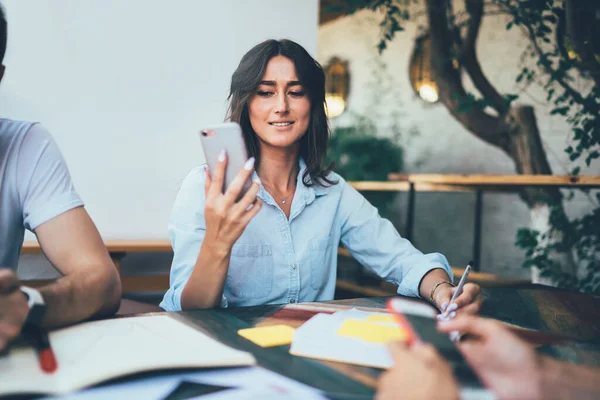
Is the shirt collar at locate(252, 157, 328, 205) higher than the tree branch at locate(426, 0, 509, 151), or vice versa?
the tree branch at locate(426, 0, 509, 151)

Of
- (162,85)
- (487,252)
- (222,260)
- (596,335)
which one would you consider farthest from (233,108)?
(487,252)

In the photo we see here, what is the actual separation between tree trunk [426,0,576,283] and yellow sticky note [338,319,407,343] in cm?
253

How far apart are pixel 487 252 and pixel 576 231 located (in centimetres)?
258

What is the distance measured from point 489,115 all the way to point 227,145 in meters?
2.72

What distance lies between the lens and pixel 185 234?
1.41 meters

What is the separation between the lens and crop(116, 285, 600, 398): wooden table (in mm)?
727

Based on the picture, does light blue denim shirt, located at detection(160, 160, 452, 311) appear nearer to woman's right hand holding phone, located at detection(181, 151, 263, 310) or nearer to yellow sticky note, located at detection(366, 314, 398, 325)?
→ woman's right hand holding phone, located at detection(181, 151, 263, 310)

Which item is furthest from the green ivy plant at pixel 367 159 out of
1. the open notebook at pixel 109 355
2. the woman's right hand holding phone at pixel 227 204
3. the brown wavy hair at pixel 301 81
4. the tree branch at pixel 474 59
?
the open notebook at pixel 109 355

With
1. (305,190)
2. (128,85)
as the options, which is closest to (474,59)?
(128,85)

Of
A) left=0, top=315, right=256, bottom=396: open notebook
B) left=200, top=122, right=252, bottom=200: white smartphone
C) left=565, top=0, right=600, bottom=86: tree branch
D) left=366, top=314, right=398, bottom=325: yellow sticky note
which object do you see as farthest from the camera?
left=565, top=0, right=600, bottom=86: tree branch

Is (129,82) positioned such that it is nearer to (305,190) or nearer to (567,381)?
(305,190)

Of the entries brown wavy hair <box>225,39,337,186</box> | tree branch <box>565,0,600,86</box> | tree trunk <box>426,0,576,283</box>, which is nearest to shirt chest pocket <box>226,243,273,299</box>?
brown wavy hair <box>225,39,337,186</box>

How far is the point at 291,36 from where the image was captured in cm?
318

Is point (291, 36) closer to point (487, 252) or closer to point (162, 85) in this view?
point (162, 85)
